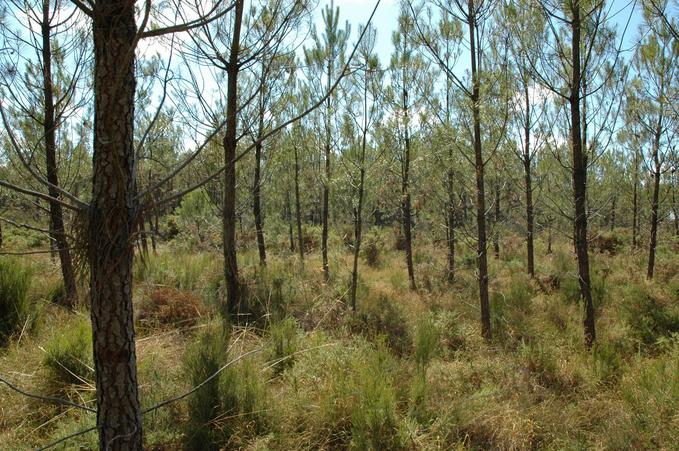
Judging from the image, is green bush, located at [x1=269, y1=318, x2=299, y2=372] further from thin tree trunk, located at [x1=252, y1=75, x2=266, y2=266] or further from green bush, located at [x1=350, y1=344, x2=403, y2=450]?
thin tree trunk, located at [x1=252, y1=75, x2=266, y2=266]

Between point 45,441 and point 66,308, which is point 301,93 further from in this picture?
point 45,441

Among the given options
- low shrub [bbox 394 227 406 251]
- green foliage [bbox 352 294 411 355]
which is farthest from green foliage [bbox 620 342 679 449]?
low shrub [bbox 394 227 406 251]

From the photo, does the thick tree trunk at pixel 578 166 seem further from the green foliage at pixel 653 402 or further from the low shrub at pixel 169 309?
the low shrub at pixel 169 309

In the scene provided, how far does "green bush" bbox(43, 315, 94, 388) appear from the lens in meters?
3.59

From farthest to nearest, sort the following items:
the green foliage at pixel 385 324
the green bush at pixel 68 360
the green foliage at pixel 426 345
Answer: the green foliage at pixel 385 324 < the green foliage at pixel 426 345 < the green bush at pixel 68 360

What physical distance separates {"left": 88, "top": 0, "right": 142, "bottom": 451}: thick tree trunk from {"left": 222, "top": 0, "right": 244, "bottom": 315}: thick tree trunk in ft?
12.7

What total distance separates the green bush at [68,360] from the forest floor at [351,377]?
0.5 inches

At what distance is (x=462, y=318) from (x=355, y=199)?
285 centimetres

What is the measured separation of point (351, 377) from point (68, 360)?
2.49 m

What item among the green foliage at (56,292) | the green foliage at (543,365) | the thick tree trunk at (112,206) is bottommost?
the green foliage at (543,365)

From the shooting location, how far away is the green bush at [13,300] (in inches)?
179

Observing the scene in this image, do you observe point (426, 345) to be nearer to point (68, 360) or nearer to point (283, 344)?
point (283, 344)

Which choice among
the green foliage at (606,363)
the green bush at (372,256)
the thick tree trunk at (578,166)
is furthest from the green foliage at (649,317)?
the green bush at (372,256)

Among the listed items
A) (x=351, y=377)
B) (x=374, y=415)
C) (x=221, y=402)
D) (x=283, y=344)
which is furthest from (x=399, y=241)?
(x=221, y=402)
